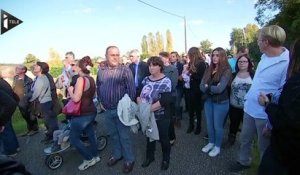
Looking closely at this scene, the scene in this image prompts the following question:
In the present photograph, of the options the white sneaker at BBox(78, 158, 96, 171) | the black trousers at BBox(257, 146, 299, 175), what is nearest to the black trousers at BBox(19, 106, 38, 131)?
the white sneaker at BBox(78, 158, 96, 171)

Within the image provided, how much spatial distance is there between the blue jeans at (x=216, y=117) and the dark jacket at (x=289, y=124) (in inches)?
113

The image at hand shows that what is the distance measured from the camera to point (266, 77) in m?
3.47

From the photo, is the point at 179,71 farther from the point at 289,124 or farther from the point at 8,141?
the point at 289,124

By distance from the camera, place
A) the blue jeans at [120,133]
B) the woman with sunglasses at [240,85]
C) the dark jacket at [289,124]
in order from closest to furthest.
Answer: the dark jacket at [289,124] → the blue jeans at [120,133] → the woman with sunglasses at [240,85]

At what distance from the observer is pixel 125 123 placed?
467 centimetres

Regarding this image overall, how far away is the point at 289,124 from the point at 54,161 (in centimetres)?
443

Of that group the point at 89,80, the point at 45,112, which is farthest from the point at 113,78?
the point at 45,112

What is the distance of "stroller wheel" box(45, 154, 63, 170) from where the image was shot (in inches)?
207

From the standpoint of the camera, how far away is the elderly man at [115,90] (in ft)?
16.0

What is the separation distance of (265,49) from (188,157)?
8.73ft

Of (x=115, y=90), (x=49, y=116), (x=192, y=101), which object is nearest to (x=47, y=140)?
(x=49, y=116)

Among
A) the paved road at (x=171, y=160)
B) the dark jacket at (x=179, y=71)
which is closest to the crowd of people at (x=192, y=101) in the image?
the paved road at (x=171, y=160)

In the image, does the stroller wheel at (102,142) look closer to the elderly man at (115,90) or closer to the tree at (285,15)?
the elderly man at (115,90)

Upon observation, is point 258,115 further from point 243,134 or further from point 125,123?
point 125,123
